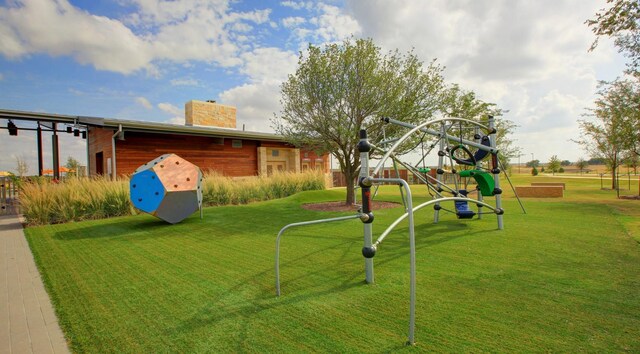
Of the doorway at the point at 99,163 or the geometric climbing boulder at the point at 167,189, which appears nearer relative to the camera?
the geometric climbing boulder at the point at 167,189

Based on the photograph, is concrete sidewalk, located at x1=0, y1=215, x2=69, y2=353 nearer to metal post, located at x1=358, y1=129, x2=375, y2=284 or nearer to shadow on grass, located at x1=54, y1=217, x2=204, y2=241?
shadow on grass, located at x1=54, y1=217, x2=204, y2=241

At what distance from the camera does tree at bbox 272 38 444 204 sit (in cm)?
968

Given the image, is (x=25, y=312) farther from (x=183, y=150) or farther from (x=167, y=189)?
(x=183, y=150)

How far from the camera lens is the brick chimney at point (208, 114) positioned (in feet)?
64.2

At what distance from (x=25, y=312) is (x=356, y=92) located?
332 inches

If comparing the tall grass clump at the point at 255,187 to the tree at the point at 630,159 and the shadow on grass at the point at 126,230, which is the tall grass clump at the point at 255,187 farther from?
the tree at the point at 630,159

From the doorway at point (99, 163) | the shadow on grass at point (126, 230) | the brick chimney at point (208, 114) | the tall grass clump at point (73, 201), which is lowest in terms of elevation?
the shadow on grass at point (126, 230)

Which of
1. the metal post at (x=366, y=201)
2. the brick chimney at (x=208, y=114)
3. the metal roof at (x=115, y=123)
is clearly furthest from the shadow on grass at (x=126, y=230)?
the brick chimney at (x=208, y=114)

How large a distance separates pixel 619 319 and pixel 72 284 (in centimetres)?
566

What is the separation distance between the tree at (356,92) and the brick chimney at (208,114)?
1117cm

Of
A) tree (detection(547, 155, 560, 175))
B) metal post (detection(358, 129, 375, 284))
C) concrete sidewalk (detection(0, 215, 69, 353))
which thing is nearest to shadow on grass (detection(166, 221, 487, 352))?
metal post (detection(358, 129, 375, 284))

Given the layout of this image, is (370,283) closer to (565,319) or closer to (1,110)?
(565,319)

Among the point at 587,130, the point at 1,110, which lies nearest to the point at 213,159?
the point at 1,110

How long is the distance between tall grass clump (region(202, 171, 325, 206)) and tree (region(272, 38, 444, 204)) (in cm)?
419
